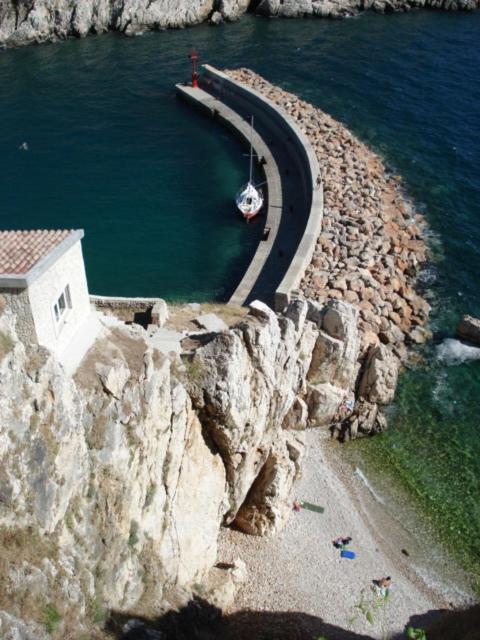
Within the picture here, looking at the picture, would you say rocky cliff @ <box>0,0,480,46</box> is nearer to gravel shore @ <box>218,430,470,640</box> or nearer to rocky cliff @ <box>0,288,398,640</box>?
rocky cliff @ <box>0,288,398,640</box>

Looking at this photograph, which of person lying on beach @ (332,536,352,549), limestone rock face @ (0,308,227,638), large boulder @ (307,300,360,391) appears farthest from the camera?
large boulder @ (307,300,360,391)

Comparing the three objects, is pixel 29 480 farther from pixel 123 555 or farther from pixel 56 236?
pixel 56 236

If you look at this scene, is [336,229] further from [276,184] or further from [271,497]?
[271,497]

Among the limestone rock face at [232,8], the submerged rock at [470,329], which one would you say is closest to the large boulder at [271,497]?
the submerged rock at [470,329]

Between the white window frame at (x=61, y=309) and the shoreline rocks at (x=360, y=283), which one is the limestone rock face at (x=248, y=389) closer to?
the shoreline rocks at (x=360, y=283)

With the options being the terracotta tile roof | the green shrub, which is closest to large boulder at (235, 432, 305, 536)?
the green shrub

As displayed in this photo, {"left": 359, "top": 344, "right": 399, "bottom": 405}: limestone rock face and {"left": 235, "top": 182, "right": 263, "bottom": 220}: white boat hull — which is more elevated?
{"left": 235, "top": 182, "right": 263, "bottom": 220}: white boat hull
